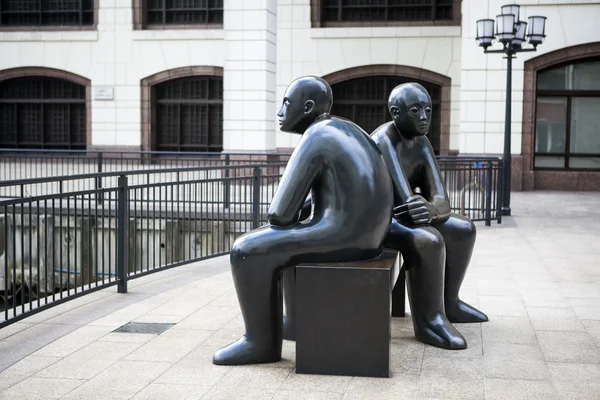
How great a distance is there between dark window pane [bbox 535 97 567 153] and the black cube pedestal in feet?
55.8

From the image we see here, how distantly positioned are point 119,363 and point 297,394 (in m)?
1.27

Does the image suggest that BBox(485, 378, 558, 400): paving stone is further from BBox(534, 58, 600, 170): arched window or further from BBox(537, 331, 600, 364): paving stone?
BBox(534, 58, 600, 170): arched window

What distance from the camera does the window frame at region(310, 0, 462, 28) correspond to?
22609 mm

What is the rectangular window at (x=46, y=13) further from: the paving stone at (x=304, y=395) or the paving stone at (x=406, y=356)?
the paving stone at (x=304, y=395)

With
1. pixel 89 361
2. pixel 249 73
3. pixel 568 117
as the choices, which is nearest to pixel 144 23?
pixel 249 73

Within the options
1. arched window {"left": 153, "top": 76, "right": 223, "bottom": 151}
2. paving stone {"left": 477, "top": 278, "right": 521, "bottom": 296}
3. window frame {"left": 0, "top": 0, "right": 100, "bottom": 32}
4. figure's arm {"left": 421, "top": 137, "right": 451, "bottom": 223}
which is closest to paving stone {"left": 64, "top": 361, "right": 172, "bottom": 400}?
figure's arm {"left": 421, "top": 137, "right": 451, "bottom": 223}

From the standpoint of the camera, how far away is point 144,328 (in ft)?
19.2

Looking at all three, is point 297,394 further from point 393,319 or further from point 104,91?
point 104,91

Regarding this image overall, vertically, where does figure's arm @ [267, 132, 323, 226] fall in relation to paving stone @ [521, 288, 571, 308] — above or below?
above

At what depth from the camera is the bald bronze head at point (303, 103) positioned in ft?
16.2

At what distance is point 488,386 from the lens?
4.46 meters

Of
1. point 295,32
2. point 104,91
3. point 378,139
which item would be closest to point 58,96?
point 104,91

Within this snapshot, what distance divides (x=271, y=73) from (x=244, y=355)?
674 inches

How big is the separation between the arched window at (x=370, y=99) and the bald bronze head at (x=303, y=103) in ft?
60.2
